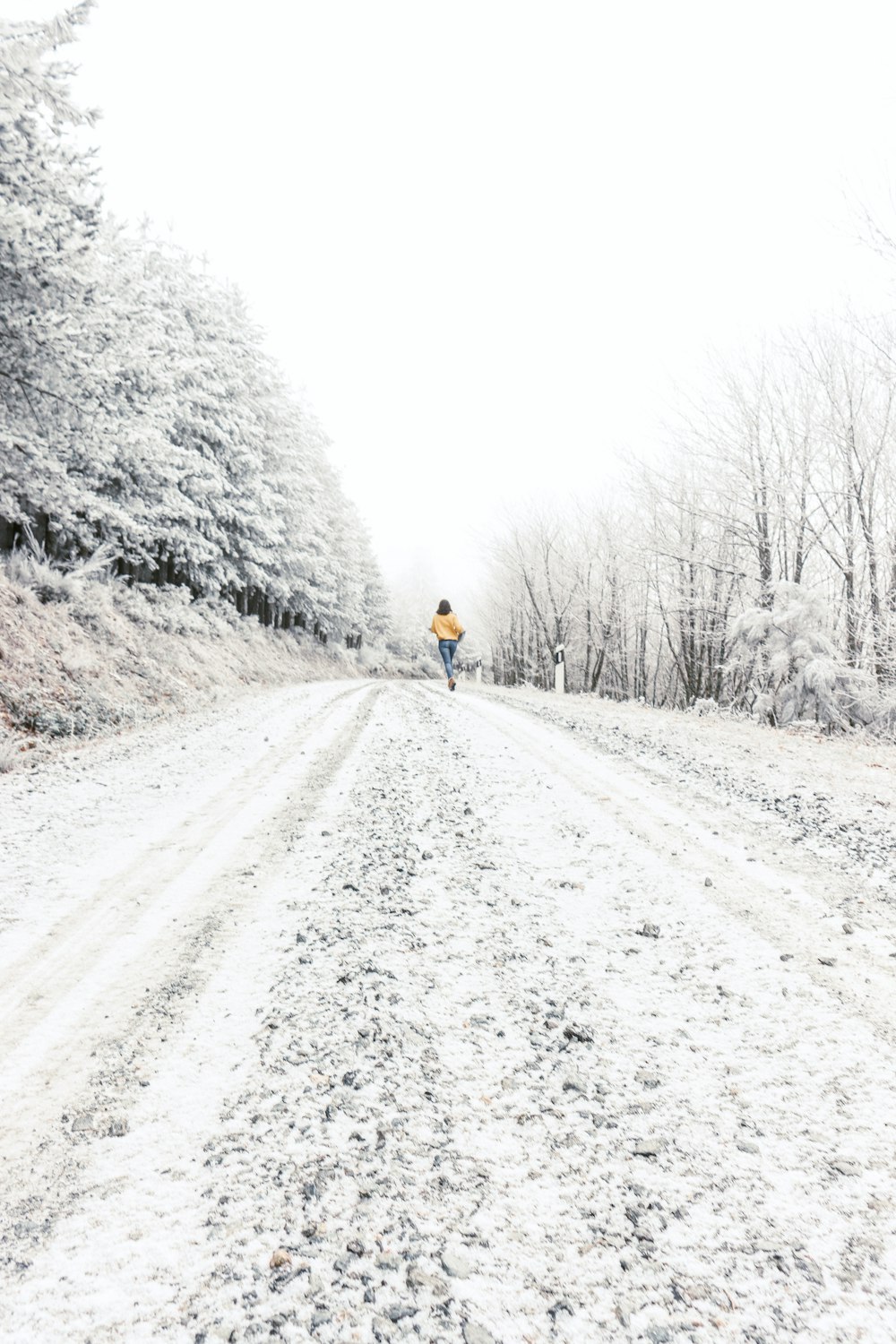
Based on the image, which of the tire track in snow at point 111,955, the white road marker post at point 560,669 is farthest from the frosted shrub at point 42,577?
the white road marker post at point 560,669

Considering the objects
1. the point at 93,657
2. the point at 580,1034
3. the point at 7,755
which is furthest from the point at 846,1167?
the point at 93,657

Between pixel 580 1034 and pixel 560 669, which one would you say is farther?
pixel 560 669

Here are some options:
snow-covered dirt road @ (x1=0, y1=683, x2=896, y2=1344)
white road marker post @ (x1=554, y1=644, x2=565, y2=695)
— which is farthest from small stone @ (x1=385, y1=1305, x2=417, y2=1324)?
white road marker post @ (x1=554, y1=644, x2=565, y2=695)

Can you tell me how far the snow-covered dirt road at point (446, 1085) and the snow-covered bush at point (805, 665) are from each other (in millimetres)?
9488

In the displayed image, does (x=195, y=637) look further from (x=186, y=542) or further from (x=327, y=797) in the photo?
(x=327, y=797)

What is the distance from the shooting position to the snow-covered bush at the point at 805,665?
40.7ft

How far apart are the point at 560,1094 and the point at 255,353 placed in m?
24.3

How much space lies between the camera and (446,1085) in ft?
6.21

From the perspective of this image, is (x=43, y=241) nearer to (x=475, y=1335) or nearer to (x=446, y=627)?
(x=446, y=627)

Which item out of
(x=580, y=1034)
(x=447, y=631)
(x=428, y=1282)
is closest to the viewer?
(x=428, y=1282)

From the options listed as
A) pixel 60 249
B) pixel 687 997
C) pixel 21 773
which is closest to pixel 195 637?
pixel 60 249

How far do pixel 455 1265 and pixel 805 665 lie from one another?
13086mm

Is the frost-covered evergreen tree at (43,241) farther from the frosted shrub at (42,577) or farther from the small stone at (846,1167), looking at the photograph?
the small stone at (846,1167)

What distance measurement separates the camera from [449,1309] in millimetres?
1249
